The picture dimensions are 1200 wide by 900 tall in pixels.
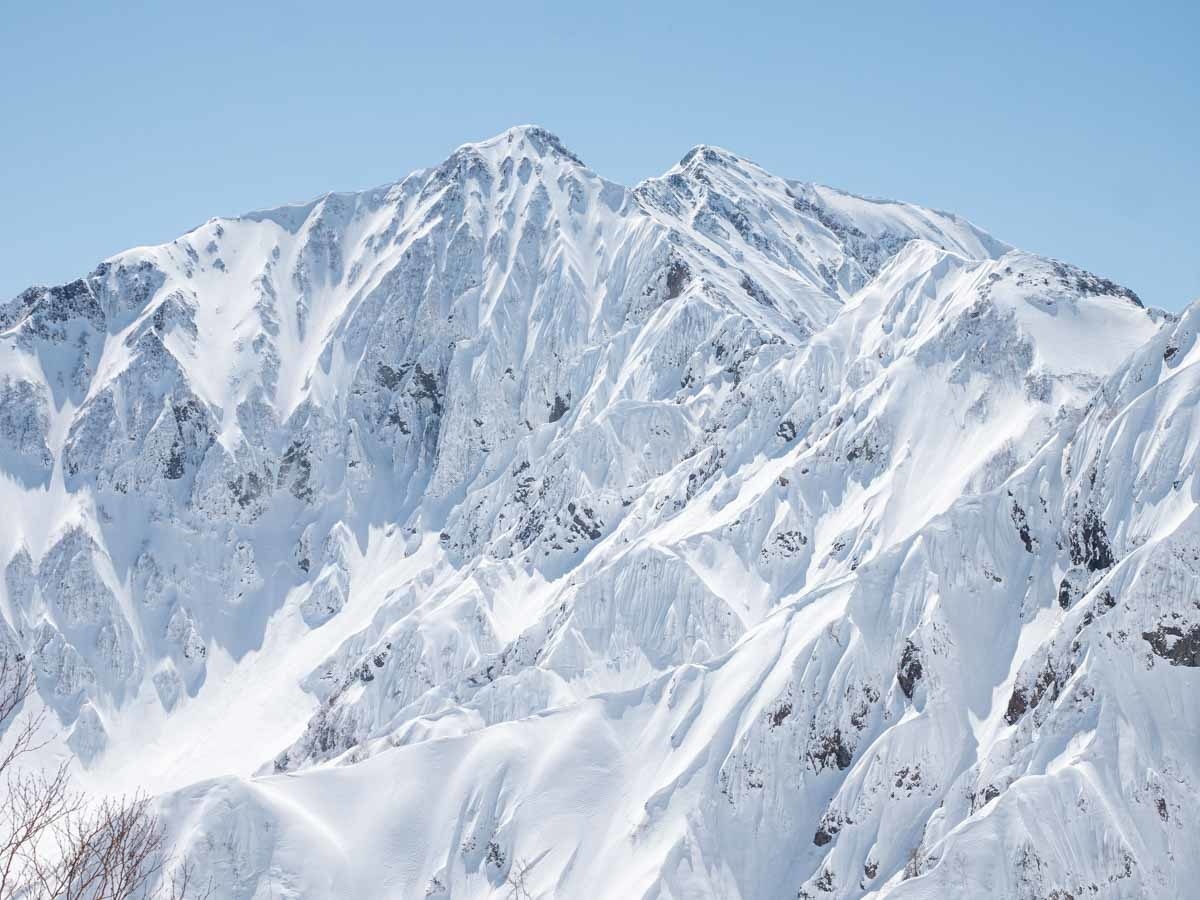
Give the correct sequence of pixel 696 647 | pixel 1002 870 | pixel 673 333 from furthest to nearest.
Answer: pixel 673 333 < pixel 696 647 < pixel 1002 870

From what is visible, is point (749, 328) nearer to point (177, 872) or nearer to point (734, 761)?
point (734, 761)

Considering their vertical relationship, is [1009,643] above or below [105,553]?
above

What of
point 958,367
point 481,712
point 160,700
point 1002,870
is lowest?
point 160,700

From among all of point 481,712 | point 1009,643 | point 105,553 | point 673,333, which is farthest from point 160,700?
point 1009,643

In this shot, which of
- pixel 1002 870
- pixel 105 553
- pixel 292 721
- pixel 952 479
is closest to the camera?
pixel 1002 870

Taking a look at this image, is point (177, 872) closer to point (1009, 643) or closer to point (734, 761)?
point (734, 761)

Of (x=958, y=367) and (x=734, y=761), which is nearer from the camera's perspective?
(x=734, y=761)
